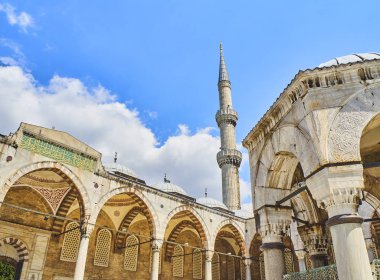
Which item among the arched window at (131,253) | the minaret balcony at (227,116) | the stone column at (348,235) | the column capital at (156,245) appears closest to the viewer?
the stone column at (348,235)

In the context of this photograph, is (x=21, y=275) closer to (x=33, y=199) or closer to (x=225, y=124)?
(x=33, y=199)

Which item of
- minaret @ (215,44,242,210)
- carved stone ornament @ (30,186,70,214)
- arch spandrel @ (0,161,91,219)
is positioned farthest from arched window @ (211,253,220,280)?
arch spandrel @ (0,161,91,219)

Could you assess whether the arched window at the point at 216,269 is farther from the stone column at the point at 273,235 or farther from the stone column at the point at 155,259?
A: the stone column at the point at 273,235

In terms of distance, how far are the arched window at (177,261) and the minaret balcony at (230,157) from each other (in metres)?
9.36

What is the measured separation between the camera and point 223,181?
25484 millimetres

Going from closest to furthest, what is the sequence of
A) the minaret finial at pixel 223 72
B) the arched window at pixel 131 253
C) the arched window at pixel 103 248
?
the arched window at pixel 103 248 < the arched window at pixel 131 253 < the minaret finial at pixel 223 72

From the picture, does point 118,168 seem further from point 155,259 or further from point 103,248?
point 155,259

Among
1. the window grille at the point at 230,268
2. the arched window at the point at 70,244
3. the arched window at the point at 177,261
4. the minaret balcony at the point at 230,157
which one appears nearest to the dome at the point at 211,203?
the window grille at the point at 230,268

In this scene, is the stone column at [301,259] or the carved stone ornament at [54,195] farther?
the stone column at [301,259]

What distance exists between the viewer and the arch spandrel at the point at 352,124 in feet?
11.5

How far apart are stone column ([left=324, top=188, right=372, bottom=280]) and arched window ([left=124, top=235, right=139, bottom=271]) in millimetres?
12633

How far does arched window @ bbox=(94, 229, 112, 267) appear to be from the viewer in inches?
558

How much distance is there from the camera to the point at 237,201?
24.4 metres

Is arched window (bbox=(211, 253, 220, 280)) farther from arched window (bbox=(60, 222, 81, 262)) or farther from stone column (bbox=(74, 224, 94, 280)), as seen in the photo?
stone column (bbox=(74, 224, 94, 280))
